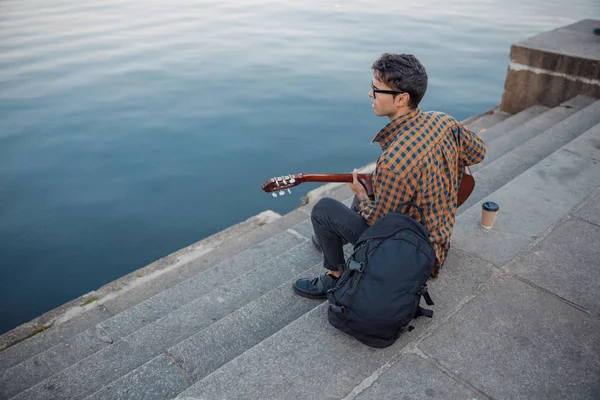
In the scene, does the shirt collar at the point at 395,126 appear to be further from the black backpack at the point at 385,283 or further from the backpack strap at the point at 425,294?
the backpack strap at the point at 425,294

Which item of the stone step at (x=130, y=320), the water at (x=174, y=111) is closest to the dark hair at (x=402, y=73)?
the stone step at (x=130, y=320)

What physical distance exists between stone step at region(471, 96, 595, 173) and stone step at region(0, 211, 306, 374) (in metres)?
2.89

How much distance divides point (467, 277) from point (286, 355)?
1377 mm

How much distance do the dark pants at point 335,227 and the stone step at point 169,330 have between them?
79 cm

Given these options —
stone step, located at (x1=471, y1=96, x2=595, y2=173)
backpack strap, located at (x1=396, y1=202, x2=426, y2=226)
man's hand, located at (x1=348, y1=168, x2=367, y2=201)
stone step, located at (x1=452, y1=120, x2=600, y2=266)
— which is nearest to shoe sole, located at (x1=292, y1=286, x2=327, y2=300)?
man's hand, located at (x1=348, y1=168, x2=367, y2=201)

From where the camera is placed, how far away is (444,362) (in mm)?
2551

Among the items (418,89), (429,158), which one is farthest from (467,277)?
(418,89)

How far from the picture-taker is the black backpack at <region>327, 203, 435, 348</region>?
8.11 feet

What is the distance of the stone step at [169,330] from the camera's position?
300 centimetres

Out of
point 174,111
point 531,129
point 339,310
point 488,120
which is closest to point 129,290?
point 339,310

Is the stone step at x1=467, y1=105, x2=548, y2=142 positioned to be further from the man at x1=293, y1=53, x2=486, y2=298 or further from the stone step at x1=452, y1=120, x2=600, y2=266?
the man at x1=293, y1=53, x2=486, y2=298

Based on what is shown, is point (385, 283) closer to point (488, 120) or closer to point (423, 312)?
point (423, 312)

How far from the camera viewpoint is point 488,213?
3.57 meters

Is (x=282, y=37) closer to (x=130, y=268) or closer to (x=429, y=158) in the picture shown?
(x=130, y=268)
